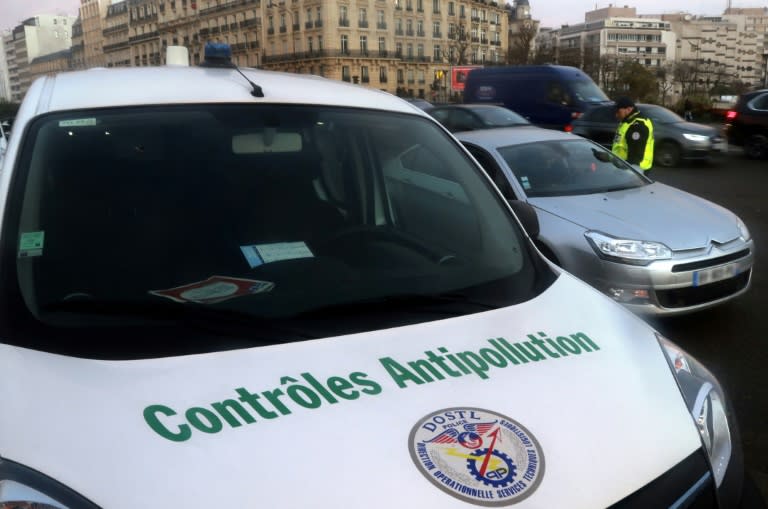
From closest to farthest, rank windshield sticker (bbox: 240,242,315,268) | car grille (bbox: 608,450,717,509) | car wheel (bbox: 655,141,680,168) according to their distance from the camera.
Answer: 1. car grille (bbox: 608,450,717,509)
2. windshield sticker (bbox: 240,242,315,268)
3. car wheel (bbox: 655,141,680,168)

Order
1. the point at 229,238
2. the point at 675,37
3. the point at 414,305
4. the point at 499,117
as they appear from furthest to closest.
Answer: the point at 675,37
the point at 499,117
the point at 229,238
the point at 414,305

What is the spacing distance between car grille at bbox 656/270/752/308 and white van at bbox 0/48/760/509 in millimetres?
2289

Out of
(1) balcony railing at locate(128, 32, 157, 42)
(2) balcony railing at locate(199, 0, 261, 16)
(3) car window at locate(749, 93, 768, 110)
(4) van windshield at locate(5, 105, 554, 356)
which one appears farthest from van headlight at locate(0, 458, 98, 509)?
(1) balcony railing at locate(128, 32, 157, 42)

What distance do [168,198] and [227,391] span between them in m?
0.82

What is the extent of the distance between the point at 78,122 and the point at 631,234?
3740mm

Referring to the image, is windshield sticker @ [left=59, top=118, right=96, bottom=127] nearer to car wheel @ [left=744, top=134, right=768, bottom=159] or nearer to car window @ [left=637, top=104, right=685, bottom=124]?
car window @ [left=637, top=104, right=685, bottom=124]

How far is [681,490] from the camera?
153cm

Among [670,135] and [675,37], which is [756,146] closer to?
[670,135]

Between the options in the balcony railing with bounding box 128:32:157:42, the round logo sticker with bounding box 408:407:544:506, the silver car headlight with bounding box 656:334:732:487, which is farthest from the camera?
the balcony railing with bounding box 128:32:157:42

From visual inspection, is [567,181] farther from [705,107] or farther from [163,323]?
[705,107]

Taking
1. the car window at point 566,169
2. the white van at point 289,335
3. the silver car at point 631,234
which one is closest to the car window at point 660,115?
the car window at point 566,169

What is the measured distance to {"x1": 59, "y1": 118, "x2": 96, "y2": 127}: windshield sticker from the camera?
2.14m

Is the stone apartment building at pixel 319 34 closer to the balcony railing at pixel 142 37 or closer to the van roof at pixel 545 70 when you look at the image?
the balcony railing at pixel 142 37

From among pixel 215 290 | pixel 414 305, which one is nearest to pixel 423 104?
pixel 414 305
